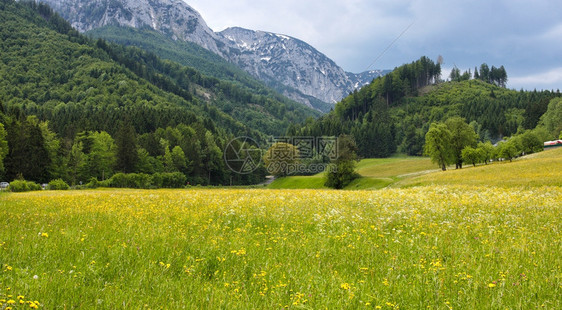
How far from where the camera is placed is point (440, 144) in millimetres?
71938

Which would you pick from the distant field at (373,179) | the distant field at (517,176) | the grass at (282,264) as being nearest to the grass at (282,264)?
the grass at (282,264)

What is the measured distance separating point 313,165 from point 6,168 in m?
89.5

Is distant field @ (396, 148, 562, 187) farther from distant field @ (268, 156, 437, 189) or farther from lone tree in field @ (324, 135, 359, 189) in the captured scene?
lone tree in field @ (324, 135, 359, 189)

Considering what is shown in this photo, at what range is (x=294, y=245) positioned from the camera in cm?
775

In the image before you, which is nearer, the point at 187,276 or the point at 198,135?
the point at 187,276

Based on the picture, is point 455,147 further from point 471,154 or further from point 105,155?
point 105,155

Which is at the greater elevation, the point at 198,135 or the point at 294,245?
the point at 198,135

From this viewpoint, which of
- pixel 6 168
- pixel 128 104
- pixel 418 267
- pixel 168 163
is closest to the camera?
pixel 418 267

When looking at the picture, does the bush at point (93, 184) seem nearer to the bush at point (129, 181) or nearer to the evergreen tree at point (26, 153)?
the bush at point (129, 181)

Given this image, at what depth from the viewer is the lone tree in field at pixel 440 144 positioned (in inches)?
2825

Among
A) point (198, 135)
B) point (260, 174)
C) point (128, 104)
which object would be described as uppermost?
point (128, 104)

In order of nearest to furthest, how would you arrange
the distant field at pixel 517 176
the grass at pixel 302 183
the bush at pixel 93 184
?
1. the distant field at pixel 517 176
2. the bush at pixel 93 184
3. the grass at pixel 302 183


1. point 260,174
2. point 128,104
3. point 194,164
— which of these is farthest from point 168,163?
point 128,104

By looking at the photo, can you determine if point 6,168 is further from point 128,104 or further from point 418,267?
point 128,104
